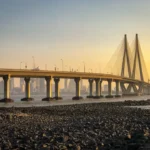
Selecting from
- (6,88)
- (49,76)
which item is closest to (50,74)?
(49,76)

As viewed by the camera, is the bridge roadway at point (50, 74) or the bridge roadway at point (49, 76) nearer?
the bridge roadway at point (50, 74)

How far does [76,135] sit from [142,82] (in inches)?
4731

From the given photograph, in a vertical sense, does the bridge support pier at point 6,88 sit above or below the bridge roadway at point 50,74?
below

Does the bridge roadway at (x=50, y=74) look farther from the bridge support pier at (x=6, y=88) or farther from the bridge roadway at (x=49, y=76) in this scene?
the bridge support pier at (x=6, y=88)

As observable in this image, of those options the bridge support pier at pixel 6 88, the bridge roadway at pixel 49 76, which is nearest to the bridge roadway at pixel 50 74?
the bridge roadway at pixel 49 76

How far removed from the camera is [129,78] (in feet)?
393

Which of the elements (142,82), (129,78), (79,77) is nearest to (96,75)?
(79,77)

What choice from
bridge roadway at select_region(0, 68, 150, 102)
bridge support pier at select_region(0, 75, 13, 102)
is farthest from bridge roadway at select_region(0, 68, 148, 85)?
bridge support pier at select_region(0, 75, 13, 102)

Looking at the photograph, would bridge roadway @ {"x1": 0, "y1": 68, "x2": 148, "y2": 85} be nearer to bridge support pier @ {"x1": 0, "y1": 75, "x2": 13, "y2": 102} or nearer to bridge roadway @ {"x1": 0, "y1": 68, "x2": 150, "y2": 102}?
bridge roadway @ {"x1": 0, "y1": 68, "x2": 150, "y2": 102}

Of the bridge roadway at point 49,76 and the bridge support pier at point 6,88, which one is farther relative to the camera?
the bridge roadway at point 49,76

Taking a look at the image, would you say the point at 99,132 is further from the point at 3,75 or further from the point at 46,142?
the point at 3,75

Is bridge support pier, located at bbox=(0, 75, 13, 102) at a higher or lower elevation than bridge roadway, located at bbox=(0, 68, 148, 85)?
lower

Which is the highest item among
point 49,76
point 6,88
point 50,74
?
point 50,74

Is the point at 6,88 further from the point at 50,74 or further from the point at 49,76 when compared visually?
the point at 50,74
